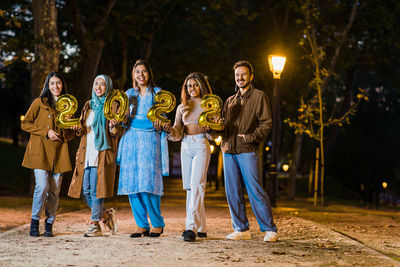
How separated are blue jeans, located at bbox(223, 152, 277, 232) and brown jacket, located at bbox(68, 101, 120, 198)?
169cm

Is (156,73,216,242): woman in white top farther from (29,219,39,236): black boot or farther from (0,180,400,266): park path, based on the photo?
(29,219,39,236): black boot

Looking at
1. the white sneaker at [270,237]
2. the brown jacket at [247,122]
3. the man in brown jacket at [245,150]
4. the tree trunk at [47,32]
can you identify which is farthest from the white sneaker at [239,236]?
the tree trunk at [47,32]

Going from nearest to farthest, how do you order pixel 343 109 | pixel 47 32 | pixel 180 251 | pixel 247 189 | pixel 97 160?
pixel 180 251
pixel 247 189
pixel 97 160
pixel 47 32
pixel 343 109

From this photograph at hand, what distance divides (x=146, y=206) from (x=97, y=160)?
997 mm

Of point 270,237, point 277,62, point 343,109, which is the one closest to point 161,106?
point 270,237

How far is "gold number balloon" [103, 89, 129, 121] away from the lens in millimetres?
8836

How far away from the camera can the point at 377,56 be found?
2919 centimetres

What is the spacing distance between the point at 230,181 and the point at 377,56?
71.4 feet

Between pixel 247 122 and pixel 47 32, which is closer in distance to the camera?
pixel 247 122

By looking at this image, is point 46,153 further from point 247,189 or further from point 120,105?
point 247,189

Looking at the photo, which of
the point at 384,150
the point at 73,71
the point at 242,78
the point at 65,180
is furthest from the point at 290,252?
the point at 384,150

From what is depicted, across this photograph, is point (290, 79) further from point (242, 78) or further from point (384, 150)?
point (384, 150)

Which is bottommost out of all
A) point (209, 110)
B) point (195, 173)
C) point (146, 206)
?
point (146, 206)

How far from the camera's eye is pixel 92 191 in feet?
30.2
